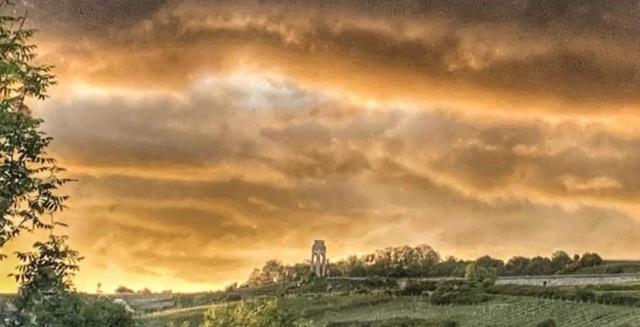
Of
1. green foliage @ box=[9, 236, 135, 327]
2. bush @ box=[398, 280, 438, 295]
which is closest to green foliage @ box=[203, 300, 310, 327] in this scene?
green foliage @ box=[9, 236, 135, 327]

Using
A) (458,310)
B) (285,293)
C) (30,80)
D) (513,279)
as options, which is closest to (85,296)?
(30,80)

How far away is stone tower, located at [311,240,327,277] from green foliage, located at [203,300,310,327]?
411 ft

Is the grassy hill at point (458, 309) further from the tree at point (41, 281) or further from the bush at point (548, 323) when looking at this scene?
the tree at point (41, 281)

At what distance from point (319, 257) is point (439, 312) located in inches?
2262

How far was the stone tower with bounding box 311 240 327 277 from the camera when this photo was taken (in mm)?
170875

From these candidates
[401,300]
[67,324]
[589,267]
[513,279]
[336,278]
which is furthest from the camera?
[336,278]

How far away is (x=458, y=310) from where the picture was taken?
384ft

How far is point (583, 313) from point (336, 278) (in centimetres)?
6379

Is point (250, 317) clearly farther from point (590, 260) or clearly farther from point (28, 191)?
point (590, 260)

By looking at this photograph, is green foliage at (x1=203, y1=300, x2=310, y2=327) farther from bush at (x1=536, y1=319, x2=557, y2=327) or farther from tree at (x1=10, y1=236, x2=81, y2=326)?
bush at (x1=536, y1=319, x2=557, y2=327)

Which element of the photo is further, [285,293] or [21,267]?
[285,293]

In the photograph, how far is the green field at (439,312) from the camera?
10394 centimetres

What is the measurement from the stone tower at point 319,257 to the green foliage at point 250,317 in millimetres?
125187

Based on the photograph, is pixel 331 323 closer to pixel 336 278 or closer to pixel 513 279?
pixel 513 279
